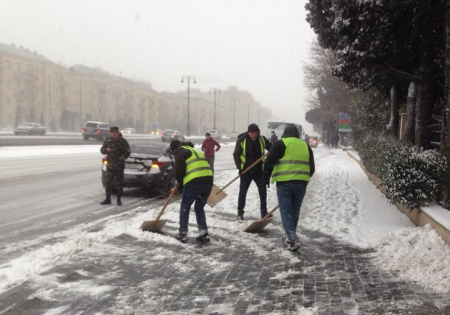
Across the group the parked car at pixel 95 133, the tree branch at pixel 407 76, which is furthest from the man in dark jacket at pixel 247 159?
the parked car at pixel 95 133

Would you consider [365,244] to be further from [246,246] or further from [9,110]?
[9,110]

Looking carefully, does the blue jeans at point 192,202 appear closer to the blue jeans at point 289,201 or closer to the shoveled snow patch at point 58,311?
the blue jeans at point 289,201

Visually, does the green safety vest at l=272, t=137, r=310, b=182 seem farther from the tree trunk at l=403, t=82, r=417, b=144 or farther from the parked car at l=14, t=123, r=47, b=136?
the parked car at l=14, t=123, r=47, b=136

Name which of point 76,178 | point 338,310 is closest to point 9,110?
point 76,178

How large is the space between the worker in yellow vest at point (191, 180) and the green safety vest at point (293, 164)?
1.05m

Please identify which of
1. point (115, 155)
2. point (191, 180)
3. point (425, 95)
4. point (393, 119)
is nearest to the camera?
point (191, 180)

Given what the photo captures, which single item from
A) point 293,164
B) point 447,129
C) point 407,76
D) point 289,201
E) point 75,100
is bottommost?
point 289,201

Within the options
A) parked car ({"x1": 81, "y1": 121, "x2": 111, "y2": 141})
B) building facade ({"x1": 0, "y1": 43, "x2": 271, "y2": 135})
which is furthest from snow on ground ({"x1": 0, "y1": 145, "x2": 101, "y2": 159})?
building facade ({"x1": 0, "y1": 43, "x2": 271, "y2": 135})

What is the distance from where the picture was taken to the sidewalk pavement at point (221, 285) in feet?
12.6

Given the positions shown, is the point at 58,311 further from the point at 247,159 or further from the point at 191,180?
the point at 247,159

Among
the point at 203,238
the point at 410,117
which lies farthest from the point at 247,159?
the point at 410,117

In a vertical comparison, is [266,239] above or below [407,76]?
below

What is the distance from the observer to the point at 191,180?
5.98 metres

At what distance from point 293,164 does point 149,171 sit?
5411mm
